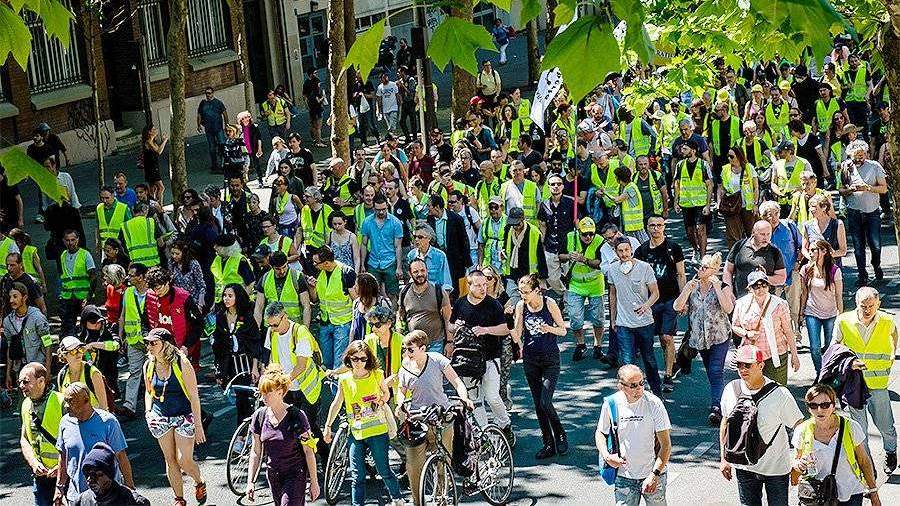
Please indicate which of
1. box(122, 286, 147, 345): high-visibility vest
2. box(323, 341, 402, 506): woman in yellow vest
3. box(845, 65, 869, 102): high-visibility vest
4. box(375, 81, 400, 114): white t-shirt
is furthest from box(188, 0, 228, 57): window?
box(323, 341, 402, 506): woman in yellow vest

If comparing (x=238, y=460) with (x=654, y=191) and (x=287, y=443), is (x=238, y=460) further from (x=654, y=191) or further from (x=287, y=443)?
A: (x=654, y=191)

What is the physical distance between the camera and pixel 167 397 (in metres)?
10.9

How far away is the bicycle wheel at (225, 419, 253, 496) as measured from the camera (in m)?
11.5

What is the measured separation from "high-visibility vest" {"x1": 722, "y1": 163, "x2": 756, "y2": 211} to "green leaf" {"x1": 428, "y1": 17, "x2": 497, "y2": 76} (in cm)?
1439

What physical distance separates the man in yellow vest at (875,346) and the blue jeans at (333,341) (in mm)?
4806

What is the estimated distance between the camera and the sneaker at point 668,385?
1359cm

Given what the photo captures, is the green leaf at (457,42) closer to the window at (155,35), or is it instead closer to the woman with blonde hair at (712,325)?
the woman with blonde hair at (712,325)

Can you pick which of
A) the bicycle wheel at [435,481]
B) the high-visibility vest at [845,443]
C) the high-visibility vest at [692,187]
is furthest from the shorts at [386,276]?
the high-visibility vest at [845,443]

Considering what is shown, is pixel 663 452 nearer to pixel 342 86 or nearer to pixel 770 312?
pixel 770 312

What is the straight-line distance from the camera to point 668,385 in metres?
13.7

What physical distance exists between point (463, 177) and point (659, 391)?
6645 mm

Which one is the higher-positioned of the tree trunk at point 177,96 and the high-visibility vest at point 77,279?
the tree trunk at point 177,96

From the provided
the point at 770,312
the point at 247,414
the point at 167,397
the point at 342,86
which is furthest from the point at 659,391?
the point at 342,86

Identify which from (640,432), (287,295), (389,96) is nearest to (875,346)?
(640,432)
